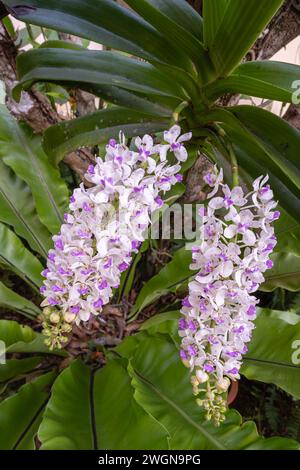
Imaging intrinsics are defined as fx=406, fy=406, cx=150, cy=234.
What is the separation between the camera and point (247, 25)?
0.48m

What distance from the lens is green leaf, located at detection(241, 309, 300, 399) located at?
76 centimetres

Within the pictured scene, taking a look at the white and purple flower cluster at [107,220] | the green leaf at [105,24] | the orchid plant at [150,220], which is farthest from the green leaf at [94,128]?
the white and purple flower cluster at [107,220]

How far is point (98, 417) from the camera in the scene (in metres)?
0.68

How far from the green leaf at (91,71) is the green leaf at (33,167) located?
358 mm

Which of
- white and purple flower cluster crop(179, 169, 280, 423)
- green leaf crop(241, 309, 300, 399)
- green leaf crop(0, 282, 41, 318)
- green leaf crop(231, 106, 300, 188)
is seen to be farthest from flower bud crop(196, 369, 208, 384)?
green leaf crop(0, 282, 41, 318)

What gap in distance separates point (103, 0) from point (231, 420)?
2.19 feet

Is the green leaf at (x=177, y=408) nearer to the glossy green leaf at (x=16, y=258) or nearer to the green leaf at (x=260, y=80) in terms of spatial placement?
the glossy green leaf at (x=16, y=258)

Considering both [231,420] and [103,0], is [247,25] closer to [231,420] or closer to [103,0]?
[103,0]

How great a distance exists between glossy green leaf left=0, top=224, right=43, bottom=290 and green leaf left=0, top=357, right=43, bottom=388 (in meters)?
0.19

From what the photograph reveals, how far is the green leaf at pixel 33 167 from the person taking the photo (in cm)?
94

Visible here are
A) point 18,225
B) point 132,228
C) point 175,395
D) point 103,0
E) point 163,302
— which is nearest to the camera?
point 132,228

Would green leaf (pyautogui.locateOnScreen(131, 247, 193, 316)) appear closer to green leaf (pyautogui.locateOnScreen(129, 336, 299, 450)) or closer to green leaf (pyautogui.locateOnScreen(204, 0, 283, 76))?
green leaf (pyautogui.locateOnScreen(129, 336, 299, 450))

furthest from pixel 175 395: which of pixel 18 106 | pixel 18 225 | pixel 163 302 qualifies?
pixel 18 106

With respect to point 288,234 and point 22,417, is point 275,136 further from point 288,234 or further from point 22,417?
point 22,417
